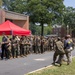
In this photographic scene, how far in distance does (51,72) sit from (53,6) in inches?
2273

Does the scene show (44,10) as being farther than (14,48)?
Yes

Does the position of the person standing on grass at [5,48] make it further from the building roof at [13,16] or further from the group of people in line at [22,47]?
the building roof at [13,16]

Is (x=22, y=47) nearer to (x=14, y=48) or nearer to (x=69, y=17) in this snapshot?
(x=14, y=48)

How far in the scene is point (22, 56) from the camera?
2292 centimetres

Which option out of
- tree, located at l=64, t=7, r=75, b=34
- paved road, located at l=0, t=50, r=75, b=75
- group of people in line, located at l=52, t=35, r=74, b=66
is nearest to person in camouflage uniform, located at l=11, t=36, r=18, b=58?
paved road, located at l=0, t=50, r=75, b=75

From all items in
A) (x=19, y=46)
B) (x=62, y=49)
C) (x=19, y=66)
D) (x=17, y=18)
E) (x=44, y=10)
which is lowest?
(x=19, y=66)

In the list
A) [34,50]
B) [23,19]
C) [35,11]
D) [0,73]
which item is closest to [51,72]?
[0,73]

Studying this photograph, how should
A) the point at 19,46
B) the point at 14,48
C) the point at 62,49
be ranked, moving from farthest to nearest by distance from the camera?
the point at 19,46 < the point at 14,48 < the point at 62,49

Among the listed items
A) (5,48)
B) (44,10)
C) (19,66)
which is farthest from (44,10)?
(19,66)

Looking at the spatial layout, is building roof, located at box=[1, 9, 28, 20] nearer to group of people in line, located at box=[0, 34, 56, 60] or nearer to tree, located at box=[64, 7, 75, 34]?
group of people in line, located at box=[0, 34, 56, 60]

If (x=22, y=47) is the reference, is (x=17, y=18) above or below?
above

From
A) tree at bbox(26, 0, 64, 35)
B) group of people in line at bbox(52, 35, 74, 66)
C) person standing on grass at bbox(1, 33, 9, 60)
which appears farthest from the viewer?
tree at bbox(26, 0, 64, 35)

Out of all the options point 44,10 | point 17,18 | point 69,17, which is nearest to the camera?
point 17,18

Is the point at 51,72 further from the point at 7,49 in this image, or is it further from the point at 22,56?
the point at 22,56
